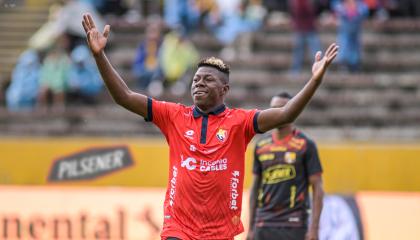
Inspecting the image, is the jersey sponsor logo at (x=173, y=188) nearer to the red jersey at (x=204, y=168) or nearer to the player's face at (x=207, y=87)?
the red jersey at (x=204, y=168)

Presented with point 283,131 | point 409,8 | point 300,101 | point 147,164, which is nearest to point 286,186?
point 283,131

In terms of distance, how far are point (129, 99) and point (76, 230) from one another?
602cm

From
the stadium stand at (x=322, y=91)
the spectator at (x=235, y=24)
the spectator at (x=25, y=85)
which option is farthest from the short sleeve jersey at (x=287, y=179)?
the spectator at (x=235, y=24)

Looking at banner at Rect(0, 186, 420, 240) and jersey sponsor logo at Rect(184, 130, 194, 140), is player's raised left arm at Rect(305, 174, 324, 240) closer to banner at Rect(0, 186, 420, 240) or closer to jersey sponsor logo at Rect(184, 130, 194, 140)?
jersey sponsor logo at Rect(184, 130, 194, 140)

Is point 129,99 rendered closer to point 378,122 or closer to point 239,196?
point 239,196

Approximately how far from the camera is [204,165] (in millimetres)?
7172

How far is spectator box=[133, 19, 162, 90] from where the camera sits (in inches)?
734

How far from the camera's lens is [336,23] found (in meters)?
20.3

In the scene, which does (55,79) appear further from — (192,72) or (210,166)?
(210,166)

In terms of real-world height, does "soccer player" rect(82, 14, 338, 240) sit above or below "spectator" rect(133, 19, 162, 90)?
below

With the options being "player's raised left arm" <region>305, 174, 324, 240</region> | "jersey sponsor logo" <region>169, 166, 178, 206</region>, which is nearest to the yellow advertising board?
"player's raised left arm" <region>305, 174, 324, 240</region>

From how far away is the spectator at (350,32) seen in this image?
1850 cm

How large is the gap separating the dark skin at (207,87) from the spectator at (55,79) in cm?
1139

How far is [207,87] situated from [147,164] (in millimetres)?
9065
